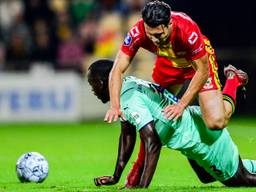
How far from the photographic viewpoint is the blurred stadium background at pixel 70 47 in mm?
18594

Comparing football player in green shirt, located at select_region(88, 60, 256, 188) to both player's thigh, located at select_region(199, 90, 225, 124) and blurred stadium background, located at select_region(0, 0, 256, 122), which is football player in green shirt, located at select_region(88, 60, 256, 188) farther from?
blurred stadium background, located at select_region(0, 0, 256, 122)

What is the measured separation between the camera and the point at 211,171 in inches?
332

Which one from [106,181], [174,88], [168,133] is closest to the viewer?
[168,133]

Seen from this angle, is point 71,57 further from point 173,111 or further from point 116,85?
point 173,111

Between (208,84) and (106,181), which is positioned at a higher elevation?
(208,84)

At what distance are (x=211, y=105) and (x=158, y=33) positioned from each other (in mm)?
972

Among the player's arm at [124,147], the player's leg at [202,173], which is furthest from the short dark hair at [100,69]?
the player's leg at [202,173]

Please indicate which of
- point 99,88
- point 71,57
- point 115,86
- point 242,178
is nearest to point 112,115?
point 115,86

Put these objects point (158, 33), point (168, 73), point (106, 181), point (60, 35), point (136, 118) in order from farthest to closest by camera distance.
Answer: point (60, 35)
point (168, 73)
point (106, 181)
point (158, 33)
point (136, 118)

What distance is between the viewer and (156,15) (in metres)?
7.97

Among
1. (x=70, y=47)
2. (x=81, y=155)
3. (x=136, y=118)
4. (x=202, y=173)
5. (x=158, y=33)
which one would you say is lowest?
(x=70, y=47)

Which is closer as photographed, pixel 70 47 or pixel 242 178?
pixel 242 178

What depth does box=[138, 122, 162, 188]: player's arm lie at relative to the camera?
779cm

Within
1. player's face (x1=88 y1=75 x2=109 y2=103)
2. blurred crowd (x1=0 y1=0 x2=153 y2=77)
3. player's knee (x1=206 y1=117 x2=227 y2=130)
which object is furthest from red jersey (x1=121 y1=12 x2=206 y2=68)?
blurred crowd (x1=0 y1=0 x2=153 y2=77)
